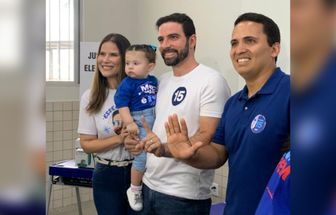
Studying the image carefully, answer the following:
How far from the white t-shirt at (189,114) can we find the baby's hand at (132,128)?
15 cm

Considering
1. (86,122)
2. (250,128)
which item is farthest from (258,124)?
(86,122)

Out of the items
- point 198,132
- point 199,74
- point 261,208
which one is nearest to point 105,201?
point 198,132

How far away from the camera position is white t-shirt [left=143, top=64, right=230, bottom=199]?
1501mm

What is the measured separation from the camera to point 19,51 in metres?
0.21

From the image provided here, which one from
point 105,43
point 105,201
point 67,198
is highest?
point 105,43

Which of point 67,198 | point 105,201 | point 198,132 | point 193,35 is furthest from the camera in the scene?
point 67,198

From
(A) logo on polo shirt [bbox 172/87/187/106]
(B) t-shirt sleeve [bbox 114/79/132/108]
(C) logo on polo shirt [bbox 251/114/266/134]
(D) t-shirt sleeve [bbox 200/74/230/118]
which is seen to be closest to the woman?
(B) t-shirt sleeve [bbox 114/79/132/108]

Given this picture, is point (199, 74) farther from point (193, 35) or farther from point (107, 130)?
point (107, 130)

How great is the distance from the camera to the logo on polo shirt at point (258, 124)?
1219 mm

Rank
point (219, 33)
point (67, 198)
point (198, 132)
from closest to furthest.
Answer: point (198, 132) → point (219, 33) → point (67, 198)

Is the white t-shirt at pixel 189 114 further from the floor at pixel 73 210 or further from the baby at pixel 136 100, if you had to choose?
the floor at pixel 73 210

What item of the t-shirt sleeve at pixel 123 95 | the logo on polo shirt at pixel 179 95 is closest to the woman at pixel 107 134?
the t-shirt sleeve at pixel 123 95

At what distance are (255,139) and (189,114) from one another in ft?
1.24

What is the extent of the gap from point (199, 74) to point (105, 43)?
1.89 ft
